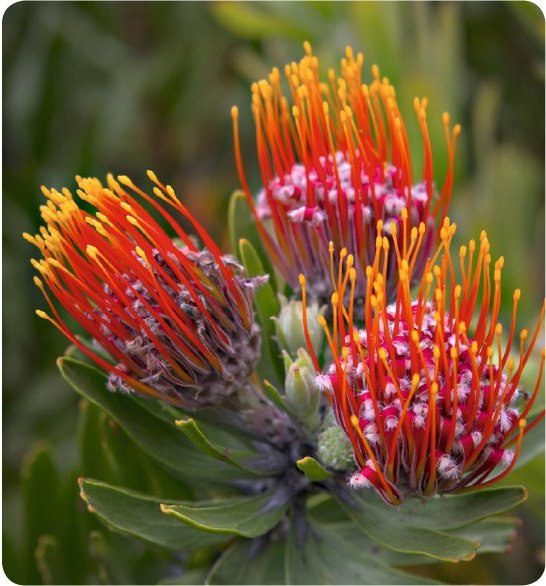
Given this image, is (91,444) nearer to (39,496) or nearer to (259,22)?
(39,496)

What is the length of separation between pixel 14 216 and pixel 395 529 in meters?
1.19

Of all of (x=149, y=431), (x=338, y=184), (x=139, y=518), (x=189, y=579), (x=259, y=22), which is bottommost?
(x=189, y=579)

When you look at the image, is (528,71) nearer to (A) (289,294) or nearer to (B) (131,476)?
(A) (289,294)

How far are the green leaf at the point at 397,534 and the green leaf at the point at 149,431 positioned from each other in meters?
0.17

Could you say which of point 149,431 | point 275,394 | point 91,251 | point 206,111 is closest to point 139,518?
point 149,431

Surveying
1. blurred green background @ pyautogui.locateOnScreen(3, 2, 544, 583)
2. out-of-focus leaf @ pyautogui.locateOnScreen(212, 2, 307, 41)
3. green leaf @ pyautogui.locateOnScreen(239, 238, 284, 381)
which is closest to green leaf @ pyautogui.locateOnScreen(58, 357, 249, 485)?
green leaf @ pyautogui.locateOnScreen(239, 238, 284, 381)

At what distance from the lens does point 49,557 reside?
1.34 meters

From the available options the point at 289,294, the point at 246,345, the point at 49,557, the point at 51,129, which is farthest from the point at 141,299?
the point at 51,129

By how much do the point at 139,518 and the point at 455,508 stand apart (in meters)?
0.41

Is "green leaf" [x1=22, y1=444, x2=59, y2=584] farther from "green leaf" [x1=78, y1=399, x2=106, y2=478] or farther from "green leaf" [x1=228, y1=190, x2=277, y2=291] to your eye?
"green leaf" [x1=228, y1=190, x2=277, y2=291]

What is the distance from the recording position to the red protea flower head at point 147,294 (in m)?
0.97

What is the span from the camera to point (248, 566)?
3.79ft

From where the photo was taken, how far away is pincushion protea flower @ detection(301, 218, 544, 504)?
2.96ft

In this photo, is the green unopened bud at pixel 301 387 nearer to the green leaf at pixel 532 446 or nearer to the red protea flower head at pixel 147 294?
the red protea flower head at pixel 147 294
